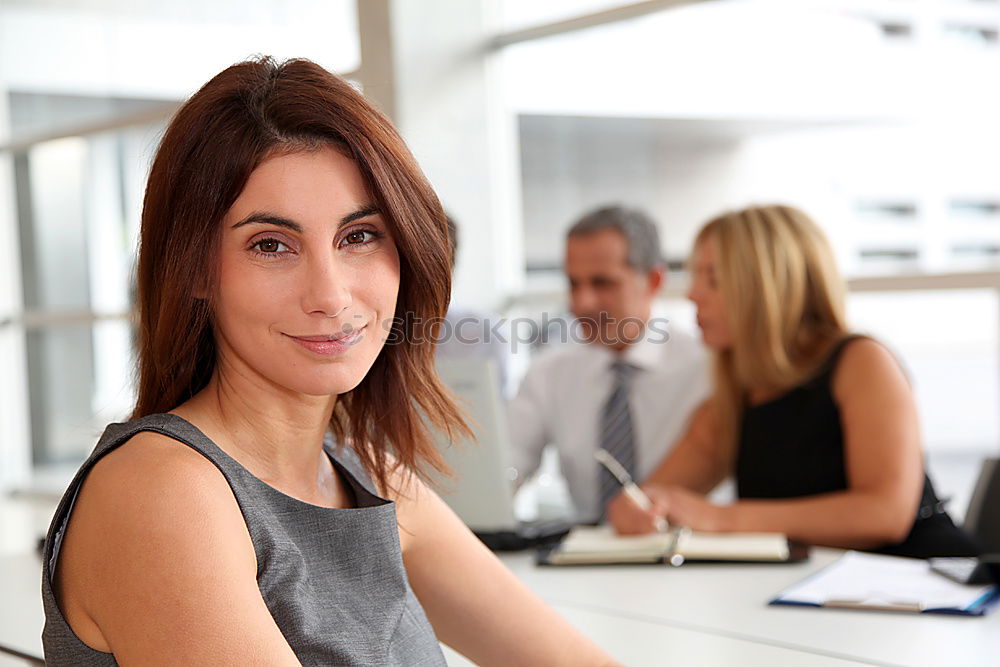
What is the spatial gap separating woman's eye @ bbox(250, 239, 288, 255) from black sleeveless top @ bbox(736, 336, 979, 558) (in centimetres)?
173

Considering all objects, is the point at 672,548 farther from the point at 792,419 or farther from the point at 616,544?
the point at 792,419

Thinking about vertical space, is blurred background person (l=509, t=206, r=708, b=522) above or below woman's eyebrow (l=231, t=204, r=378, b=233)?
below

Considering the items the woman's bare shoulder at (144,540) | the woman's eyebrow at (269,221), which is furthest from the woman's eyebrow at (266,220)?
the woman's bare shoulder at (144,540)

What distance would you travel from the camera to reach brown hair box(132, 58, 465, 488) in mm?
1096

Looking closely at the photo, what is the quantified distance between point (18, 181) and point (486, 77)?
9.81 ft

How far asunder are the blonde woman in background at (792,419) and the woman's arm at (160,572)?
140cm

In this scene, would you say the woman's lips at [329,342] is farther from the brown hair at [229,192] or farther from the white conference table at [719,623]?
the white conference table at [719,623]

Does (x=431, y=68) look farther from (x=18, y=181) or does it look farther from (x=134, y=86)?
(x=18, y=181)

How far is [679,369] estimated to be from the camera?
10.7ft

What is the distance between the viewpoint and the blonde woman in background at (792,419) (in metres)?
2.33

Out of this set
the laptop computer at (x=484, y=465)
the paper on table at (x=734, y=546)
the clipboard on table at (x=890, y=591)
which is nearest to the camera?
the clipboard on table at (x=890, y=591)

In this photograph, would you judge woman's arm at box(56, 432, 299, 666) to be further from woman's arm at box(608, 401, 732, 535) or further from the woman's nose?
woman's arm at box(608, 401, 732, 535)

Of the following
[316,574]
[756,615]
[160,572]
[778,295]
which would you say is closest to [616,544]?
[756,615]

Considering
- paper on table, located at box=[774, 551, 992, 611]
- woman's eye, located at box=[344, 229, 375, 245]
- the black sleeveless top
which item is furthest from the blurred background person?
woman's eye, located at box=[344, 229, 375, 245]
